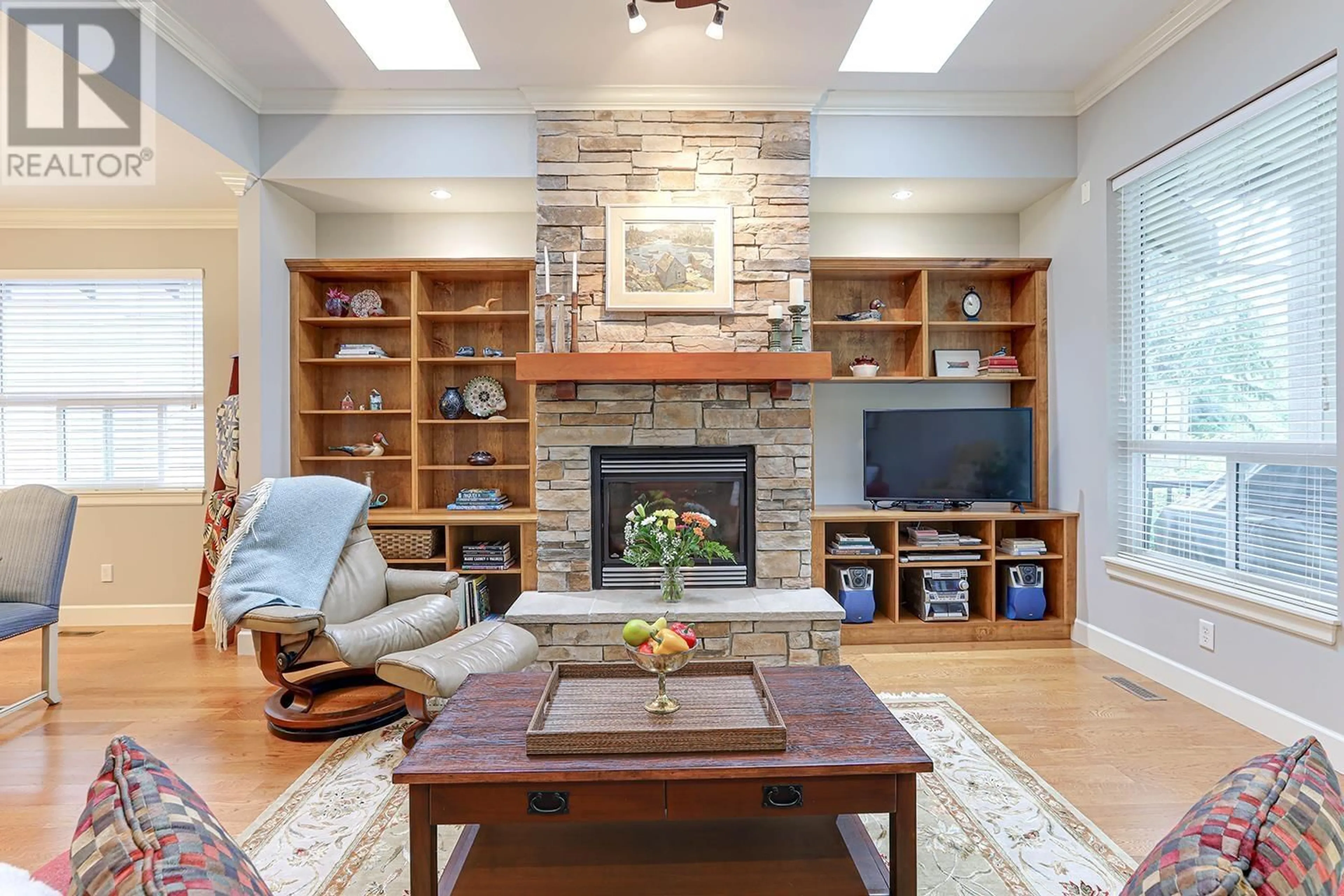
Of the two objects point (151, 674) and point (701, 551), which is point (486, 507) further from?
point (151, 674)

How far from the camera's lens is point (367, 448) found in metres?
4.37

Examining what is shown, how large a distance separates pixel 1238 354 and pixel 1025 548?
5.00ft

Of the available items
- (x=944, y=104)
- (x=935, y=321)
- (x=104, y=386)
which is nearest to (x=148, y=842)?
(x=944, y=104)

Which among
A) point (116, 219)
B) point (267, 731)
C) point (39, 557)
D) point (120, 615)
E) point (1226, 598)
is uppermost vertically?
point (116, 219)

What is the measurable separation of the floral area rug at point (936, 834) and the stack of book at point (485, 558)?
4.90 feet

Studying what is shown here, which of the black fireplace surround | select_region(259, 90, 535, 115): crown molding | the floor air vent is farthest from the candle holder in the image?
the floor air vent

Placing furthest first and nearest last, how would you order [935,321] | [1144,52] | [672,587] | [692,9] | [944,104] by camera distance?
[935,321]
[944,104]
[672,587]
[1144,52]
[692,9]

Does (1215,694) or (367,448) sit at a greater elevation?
(367,448)

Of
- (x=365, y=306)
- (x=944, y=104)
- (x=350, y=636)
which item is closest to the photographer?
(x=350, y=636)

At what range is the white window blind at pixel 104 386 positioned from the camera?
14.7ft

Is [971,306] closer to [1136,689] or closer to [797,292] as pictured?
[797,292]

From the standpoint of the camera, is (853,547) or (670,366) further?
(853,547)

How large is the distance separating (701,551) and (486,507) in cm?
155

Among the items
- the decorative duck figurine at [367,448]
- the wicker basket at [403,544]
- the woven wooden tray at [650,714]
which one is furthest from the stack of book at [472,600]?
the woven wooden tray at [650,714]
